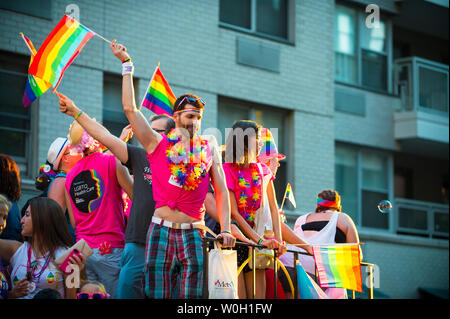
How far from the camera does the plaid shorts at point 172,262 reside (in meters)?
5.16

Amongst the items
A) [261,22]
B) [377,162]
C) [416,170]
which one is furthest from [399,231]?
[261,22]

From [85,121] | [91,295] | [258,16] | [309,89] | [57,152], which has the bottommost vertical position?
[91,295]

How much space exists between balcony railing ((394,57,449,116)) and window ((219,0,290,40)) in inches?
145

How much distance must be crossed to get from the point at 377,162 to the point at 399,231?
5.40 ft

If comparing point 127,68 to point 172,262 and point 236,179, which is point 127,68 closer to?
point 172,262

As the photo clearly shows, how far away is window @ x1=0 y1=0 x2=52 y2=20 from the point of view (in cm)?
1127

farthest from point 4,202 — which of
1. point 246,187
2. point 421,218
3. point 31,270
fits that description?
point 421,218

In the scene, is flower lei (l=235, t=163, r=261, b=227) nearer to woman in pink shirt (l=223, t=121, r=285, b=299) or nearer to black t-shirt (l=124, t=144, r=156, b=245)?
woman in pink shirt (l=223, t=121, r=285, b=299)

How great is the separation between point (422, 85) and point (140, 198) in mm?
13002

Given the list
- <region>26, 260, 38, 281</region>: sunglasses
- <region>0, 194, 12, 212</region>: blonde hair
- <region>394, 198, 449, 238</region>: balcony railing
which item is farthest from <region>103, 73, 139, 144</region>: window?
<region>394, 198, 449, 238</region>: balcony railing

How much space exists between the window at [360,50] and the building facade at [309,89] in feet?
0.09

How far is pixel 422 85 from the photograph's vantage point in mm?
17625

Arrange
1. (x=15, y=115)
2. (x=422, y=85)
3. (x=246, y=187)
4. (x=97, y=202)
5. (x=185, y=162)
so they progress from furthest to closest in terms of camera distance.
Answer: (x=422, y=85) → (x=15, y=115) → (x=246, y=187) → (x=97, y=202) → (x=185, y=162)

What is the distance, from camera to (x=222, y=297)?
5.30m
